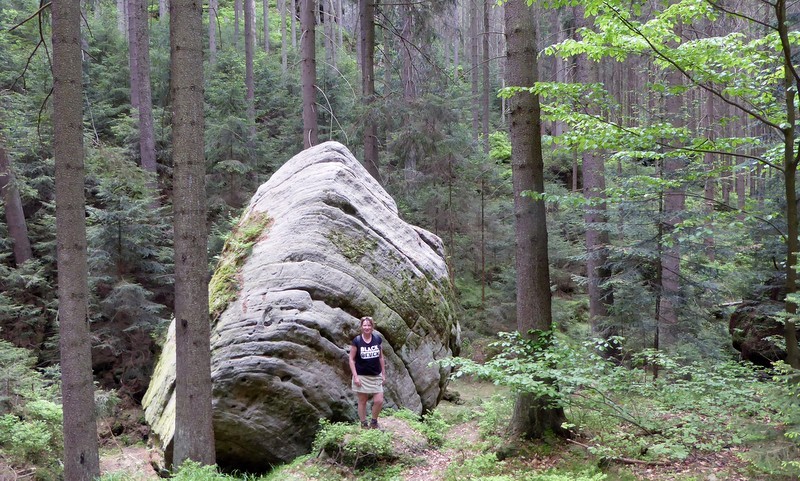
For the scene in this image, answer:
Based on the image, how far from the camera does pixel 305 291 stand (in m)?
8.02

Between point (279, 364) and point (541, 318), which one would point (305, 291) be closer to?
point (279, 364)

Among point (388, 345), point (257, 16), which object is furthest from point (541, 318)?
point (257, 16)

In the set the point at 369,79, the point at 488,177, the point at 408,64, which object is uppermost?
the point at 408,64

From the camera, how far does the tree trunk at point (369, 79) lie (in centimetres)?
1566

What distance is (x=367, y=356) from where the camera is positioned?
757 centimetres

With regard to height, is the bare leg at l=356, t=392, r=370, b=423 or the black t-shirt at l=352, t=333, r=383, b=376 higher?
the black t-shirt at l=352, t=333, r=383, b=376

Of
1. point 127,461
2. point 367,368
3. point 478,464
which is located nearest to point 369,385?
point 367,368

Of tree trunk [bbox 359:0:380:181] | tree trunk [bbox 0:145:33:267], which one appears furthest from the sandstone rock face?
tree trunk [bbox 0:145:33:267]

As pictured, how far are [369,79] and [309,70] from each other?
2616mm

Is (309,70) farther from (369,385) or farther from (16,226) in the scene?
(369,385)

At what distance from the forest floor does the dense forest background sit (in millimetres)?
1367

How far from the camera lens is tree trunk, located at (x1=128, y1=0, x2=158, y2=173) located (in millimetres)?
16328

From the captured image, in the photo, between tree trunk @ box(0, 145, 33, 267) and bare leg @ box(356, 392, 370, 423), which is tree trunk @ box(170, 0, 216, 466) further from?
tree trunk @ box(0, 145, 33, 267)

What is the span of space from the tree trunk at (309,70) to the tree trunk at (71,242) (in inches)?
316
